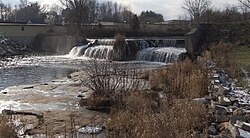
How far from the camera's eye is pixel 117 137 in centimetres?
780

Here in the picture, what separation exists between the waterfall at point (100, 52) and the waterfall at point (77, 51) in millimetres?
1156

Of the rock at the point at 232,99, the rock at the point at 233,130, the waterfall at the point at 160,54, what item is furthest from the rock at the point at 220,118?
the waterfall at the point at 160,54

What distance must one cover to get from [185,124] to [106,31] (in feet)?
137

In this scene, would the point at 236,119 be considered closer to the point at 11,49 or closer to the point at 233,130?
the point at 233,130

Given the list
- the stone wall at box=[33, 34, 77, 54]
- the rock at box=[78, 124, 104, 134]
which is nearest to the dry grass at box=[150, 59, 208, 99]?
the rock at box=[78, 124, 104, 134]

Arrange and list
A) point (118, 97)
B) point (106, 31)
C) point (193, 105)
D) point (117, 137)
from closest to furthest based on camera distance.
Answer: point (117, 137)
point (193, 105)
point (118, 97)
point (106, 31)

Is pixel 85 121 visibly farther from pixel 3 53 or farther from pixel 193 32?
pixel 3 53

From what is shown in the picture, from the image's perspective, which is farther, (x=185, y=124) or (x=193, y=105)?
(x=193, y=105)

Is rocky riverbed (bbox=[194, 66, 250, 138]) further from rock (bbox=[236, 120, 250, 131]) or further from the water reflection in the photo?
the water reflection

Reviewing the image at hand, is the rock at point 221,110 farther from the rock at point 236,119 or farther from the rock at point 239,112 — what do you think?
the rock at point 236,119

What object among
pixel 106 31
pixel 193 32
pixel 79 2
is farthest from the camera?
pixel 79 2

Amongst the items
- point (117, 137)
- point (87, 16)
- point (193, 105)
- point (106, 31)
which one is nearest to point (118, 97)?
point (193, 105)

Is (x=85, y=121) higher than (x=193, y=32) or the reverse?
the reverse

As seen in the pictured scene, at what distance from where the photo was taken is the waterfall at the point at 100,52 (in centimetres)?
3477
